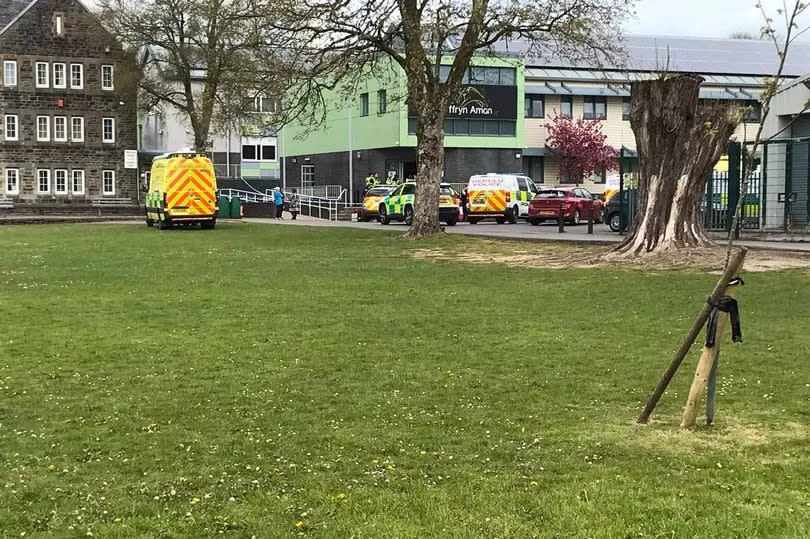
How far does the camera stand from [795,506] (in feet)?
14.6

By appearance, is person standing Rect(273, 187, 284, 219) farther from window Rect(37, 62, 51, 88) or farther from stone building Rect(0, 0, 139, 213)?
window Rect(37, 62, 51, 88)

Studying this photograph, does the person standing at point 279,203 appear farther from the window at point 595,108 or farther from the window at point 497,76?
the window at point 595,108

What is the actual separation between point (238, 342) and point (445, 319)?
2786mm

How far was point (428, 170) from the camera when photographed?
91.6 feet

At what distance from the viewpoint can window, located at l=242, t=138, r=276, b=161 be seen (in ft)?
251

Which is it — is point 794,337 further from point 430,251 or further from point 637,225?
point 430,251

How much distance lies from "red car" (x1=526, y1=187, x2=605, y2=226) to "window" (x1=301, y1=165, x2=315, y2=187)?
29728 millimetres

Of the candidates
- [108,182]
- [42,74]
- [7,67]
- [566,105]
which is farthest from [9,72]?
[566,105]

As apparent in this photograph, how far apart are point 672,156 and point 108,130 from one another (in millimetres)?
49954

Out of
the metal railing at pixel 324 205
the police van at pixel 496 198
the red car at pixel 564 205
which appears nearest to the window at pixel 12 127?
the metal railing at pixel 324 205

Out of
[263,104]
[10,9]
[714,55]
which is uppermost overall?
[10,9]

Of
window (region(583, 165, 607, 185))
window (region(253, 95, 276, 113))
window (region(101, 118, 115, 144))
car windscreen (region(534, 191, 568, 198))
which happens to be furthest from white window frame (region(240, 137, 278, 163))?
window (region(253, 95, 276, 113))

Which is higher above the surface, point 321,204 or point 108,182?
point 108,182

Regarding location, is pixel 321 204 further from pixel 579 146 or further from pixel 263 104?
pixel 263 104
